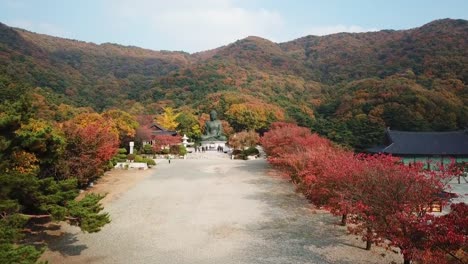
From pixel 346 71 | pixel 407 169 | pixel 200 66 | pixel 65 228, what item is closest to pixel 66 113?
pixel 65 228

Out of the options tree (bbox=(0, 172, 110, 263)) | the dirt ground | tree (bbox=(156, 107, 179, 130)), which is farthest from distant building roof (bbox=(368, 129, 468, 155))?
tree (bbox=(156, 107, 179, 130))

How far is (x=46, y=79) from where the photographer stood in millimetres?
71000

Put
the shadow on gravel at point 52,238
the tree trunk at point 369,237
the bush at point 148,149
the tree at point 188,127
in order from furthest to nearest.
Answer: the tree at point 188,127 → the bush at point 148,149 → the shadow on gravel at point 52,238 → the tree trunk at point 369,237

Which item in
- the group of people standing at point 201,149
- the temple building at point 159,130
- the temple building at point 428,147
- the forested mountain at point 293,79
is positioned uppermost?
the forested mountain at point 293,79

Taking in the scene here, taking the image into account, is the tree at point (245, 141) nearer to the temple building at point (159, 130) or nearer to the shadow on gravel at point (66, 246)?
the temple building at point (159, 130)

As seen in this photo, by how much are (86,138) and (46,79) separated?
60.1 m

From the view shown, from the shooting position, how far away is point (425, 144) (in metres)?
30.6

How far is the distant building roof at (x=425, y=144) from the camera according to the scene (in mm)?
29750

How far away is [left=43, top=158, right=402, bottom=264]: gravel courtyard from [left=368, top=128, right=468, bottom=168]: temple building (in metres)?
14.4

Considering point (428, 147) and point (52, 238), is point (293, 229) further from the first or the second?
point (428, 147)

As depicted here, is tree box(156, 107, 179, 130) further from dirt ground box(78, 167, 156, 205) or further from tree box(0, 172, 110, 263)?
tree box(0, 172, 110, 263)

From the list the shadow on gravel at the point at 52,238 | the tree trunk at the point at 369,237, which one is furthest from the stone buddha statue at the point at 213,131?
the tree trunk at the point at 369,237

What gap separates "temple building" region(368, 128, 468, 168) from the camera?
1169 inches

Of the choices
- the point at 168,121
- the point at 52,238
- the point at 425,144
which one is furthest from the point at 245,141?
the point at 52,238
